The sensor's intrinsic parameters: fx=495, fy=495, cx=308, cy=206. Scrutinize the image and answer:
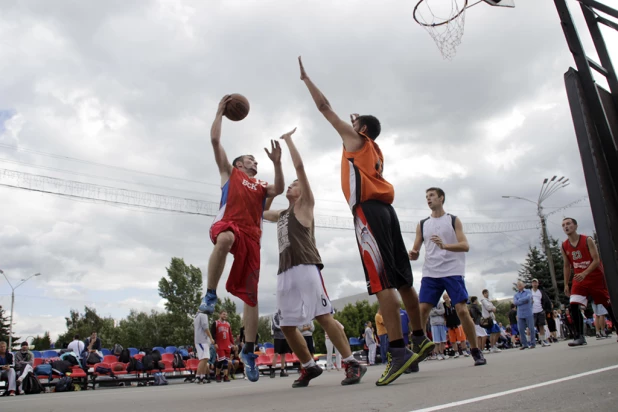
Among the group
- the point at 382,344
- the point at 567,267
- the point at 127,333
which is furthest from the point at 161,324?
the point at 567,267

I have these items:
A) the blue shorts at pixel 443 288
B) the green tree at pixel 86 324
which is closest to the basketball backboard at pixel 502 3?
the blue shorts at pixel 443 288

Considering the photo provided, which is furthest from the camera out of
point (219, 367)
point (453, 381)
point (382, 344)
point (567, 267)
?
point (382, 344)

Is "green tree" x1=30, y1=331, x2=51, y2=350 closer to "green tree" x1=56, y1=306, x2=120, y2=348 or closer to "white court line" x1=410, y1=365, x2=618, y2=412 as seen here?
"green tree" x1=56, y1=306, x2=120, y2=348

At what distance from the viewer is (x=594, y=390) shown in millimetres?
2877

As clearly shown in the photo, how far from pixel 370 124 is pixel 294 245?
62.6 inches

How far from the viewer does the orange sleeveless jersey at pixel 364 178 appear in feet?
15.7

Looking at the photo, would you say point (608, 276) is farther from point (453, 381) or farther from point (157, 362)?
point (157, 362)

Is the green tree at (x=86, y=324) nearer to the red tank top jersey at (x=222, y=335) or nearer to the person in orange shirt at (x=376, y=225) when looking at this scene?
the red tank top jersey at (x=222, y=335)

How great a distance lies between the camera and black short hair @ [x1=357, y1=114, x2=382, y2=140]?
5.20m

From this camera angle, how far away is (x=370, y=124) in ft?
17.1

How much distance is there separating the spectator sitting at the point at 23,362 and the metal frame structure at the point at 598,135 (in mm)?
14772

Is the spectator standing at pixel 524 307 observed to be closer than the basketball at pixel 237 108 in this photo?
No

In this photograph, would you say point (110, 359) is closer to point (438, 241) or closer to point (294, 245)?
point (294, 245)

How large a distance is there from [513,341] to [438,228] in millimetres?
20075
